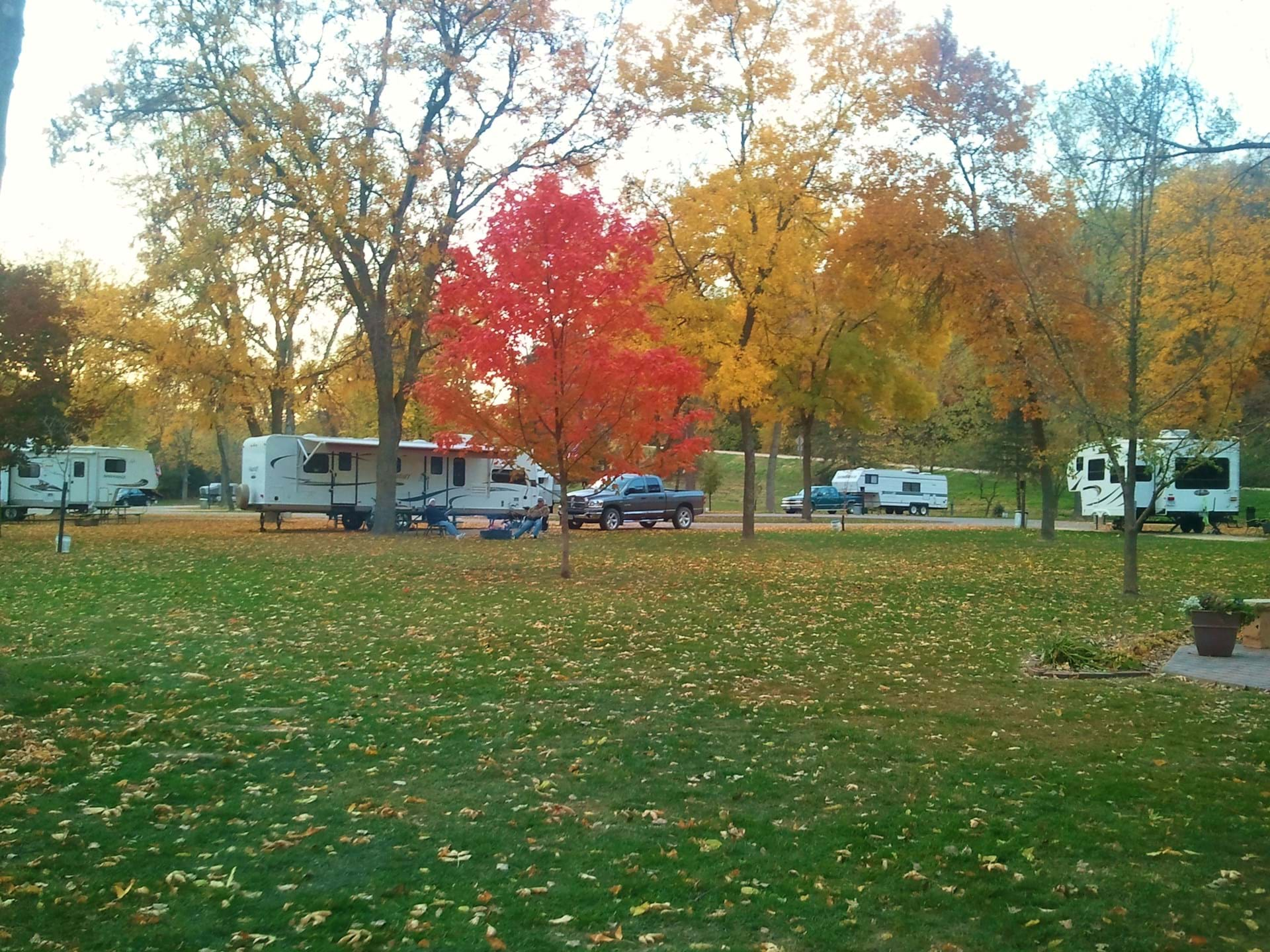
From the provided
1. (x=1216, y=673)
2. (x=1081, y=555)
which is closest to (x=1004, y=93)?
(x=1081, y=555)

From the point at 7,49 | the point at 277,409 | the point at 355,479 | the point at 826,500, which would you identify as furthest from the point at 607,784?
the point at 826,500

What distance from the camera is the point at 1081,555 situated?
22797mm

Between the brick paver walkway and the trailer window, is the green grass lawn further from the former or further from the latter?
the trailer window

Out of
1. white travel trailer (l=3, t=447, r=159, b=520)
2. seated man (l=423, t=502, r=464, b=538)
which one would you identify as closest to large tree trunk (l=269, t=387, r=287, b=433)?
seated man (l=423, t=502, r=464, b=538)

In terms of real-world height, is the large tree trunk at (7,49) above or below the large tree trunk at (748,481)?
above

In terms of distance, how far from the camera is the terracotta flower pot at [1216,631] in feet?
34.8

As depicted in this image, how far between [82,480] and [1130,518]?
3579 centimetres

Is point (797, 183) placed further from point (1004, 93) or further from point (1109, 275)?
point (1109, 275)

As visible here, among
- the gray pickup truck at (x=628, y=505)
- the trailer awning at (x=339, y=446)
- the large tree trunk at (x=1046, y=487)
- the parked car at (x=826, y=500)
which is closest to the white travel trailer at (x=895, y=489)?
the parked car at (x=826, y=500)

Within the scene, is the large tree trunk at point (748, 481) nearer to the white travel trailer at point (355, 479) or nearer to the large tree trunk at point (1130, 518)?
the white travel trailer at point (355, 479)

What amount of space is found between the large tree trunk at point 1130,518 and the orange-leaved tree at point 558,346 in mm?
6707

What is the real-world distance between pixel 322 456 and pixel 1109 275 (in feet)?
77.6

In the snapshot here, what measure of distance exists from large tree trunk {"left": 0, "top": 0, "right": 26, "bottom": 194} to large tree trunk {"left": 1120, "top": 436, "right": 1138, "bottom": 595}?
13033mm

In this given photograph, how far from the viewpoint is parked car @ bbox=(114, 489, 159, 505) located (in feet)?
130
